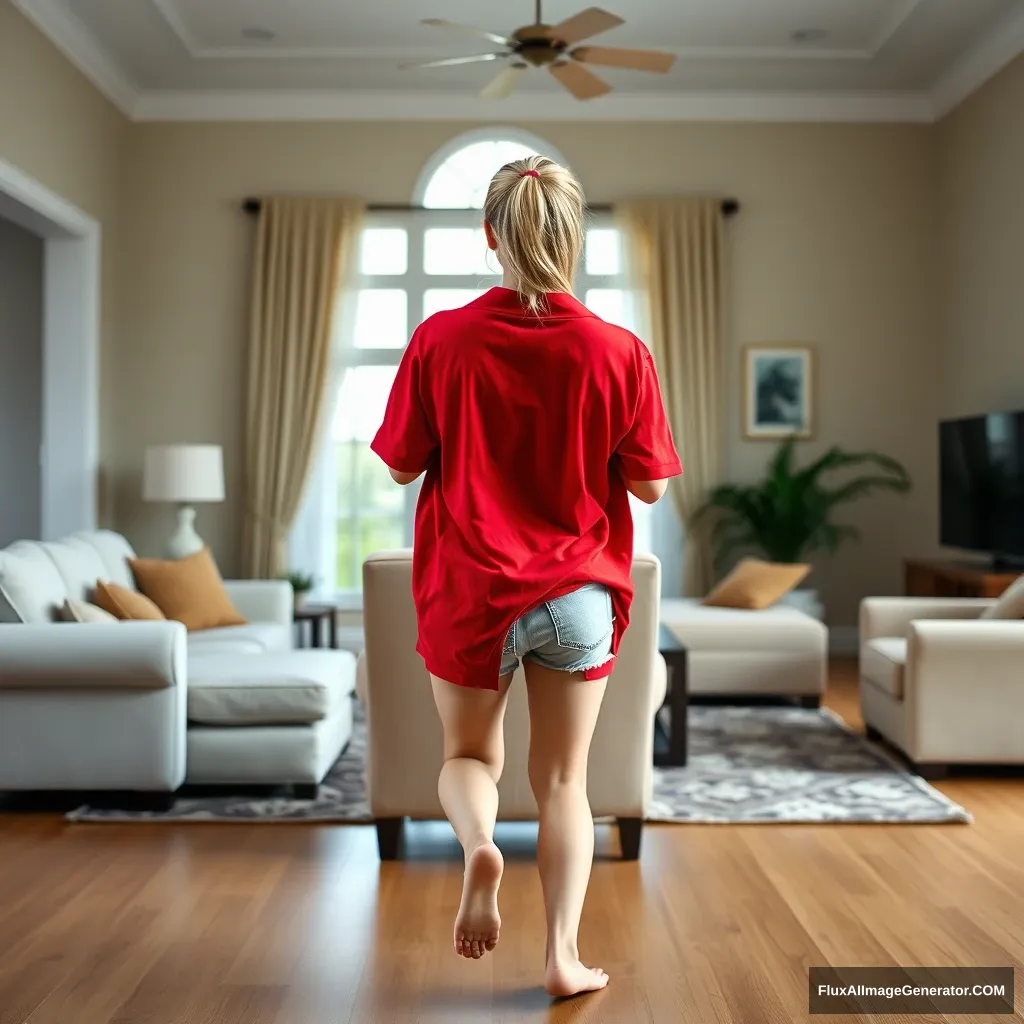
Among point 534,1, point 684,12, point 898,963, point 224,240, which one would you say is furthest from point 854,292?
point 898,963

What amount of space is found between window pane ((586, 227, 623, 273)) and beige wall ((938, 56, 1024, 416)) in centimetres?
203

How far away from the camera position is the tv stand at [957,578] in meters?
5.54

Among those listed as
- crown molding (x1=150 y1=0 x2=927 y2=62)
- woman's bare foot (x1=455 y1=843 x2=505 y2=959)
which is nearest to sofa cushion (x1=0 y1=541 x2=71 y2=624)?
woman's bare foot (x1=455 y1=843 x2=505 y2=959)

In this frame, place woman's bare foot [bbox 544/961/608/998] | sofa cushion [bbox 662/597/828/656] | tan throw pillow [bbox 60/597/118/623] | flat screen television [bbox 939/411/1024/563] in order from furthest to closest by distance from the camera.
→ flat screen television [bbox 939/411/1024/563] → sofa cushion [bbox 662/597/828/656] → tan throw pillow [bbox 60/597/118/623] → woman's bare foot [bbox 544/961/608/998]

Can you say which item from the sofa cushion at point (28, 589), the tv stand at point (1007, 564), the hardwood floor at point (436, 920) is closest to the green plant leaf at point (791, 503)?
the tv stand at point (1007, 564)

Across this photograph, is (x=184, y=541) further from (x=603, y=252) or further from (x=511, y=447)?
(x=511, y=447)

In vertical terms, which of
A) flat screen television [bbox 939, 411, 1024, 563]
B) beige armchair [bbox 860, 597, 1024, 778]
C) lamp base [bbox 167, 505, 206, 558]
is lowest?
beige armchair [bbox 860, 597, 1024, 778]

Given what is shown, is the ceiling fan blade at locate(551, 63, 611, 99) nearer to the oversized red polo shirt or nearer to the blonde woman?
the blonde woman

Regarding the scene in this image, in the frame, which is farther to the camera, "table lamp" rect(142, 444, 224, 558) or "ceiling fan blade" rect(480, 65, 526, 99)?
"table lamp" rect(142, 444, 224, 558)

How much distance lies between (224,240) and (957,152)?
4.47 meters

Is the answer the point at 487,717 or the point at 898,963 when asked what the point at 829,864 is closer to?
the point at 898,963

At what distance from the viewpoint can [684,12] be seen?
614cm

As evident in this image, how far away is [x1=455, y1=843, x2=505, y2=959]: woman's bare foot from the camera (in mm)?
1960

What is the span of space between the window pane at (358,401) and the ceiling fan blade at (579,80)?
8.98 feet
